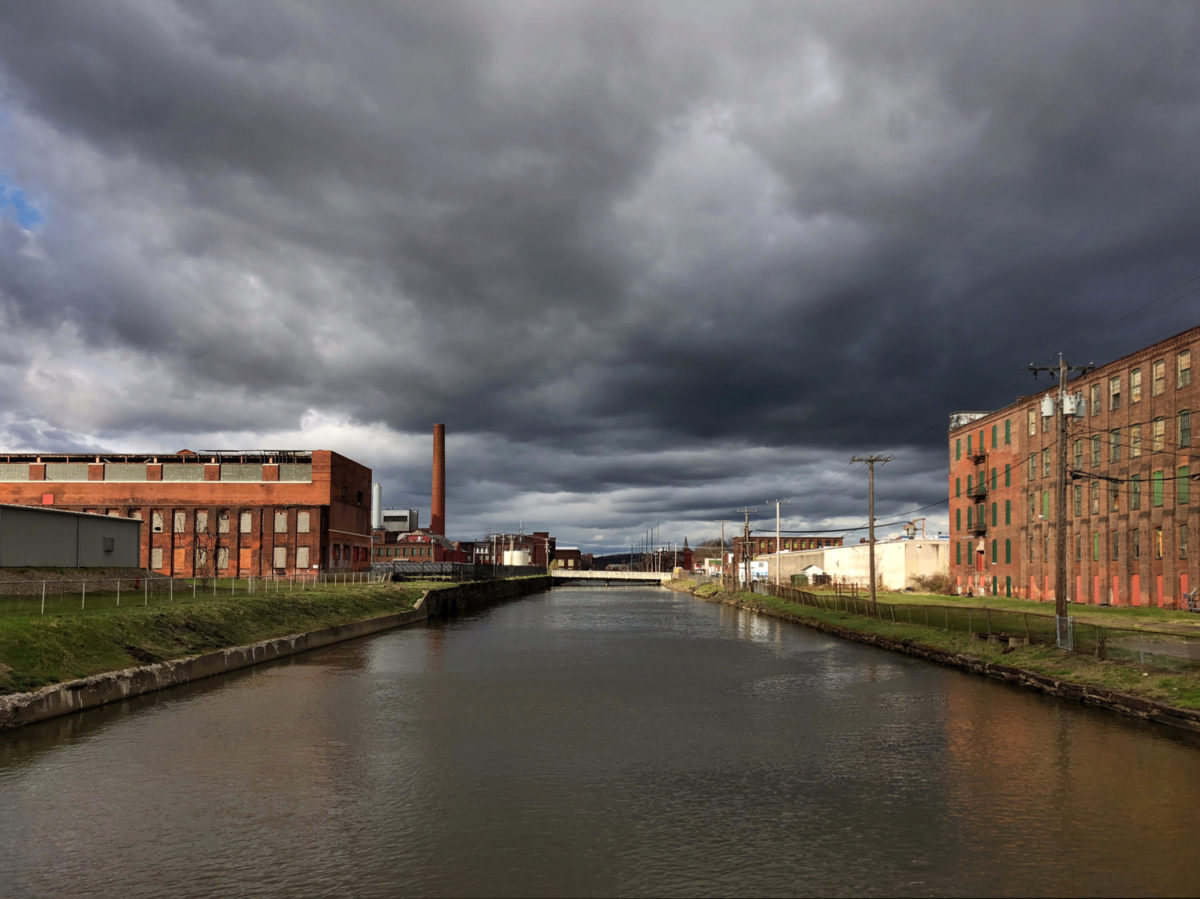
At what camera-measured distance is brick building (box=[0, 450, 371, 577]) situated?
88812mm

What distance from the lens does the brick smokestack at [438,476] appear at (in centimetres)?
12794

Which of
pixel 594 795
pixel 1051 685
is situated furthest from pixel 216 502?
pixel 594 795

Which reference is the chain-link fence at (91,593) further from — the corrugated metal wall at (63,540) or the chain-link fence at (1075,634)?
the chain-link fence at (1075,634)

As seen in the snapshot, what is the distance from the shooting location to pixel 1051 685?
85.9ft

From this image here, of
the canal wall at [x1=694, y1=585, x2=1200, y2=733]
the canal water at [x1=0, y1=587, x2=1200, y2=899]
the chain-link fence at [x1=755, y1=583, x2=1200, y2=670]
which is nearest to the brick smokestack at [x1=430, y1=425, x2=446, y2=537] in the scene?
the chain-link fence at [x1=755, y1=583, x2=1200, y2=670]

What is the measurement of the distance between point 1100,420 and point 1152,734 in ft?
145

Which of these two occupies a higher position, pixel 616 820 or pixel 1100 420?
pixel 1100 420

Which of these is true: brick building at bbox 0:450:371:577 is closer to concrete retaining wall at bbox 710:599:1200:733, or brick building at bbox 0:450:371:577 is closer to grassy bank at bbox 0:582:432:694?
grassy bank at bbox 0:582:432:694

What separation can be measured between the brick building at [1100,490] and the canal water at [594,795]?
23510 mm

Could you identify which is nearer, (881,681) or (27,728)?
(27,728)

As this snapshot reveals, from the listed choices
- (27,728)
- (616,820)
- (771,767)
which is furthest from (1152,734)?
(27,728)

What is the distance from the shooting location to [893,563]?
9144 cm

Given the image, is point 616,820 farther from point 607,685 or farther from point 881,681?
point 881,681

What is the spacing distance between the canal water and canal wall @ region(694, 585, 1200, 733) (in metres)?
0.77
